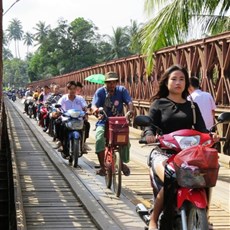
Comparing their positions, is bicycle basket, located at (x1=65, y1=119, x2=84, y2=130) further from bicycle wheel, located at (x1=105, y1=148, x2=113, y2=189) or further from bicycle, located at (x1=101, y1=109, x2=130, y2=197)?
bicycle, located at (x1=101, y1=109, x2=130, y2=197)

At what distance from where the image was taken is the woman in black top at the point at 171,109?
4.73 m

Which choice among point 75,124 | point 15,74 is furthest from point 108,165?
point 15,74

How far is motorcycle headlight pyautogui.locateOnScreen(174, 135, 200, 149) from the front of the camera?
4.34m

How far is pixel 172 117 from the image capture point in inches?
189

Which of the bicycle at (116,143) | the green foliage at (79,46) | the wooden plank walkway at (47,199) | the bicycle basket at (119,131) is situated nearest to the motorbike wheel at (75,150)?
the wooden plank walkway at (47,199)

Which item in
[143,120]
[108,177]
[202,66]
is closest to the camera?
[143,120]

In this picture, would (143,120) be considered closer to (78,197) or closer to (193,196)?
(193,196)

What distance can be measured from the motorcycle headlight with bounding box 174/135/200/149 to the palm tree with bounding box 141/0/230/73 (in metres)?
8.74

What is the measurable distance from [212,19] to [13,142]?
552cm

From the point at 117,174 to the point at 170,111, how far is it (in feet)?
8.93

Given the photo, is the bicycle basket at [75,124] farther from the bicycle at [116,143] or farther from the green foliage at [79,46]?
the green foliage at [79,46]

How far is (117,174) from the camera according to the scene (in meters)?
7.42

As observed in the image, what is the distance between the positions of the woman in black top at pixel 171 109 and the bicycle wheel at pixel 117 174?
90.5 inches

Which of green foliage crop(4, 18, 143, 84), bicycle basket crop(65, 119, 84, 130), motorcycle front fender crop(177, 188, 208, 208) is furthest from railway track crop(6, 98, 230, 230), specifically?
green foliage crop(4, 18, 143, 84)
